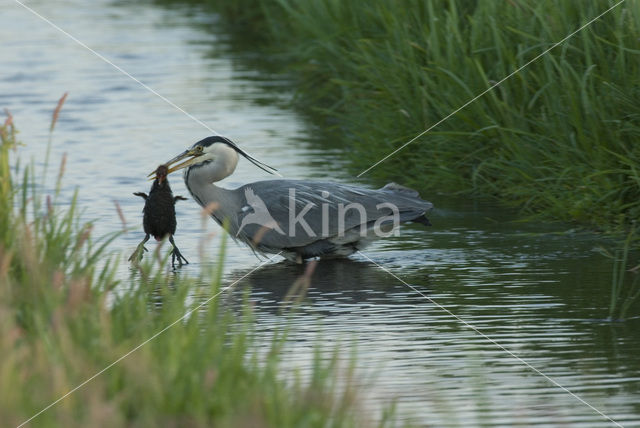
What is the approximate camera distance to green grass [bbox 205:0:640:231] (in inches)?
318

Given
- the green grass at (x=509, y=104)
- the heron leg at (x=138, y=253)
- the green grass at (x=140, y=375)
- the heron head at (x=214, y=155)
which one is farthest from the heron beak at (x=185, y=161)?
the green grass at (x=140, y=375)

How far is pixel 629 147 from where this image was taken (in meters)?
8.09

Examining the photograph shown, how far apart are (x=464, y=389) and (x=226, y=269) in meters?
2.87

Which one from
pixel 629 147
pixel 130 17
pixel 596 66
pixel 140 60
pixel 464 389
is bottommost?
pixel 464 389

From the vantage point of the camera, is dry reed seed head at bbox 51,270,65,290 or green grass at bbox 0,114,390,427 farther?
dry reed seed head at bbox 51,270,65,290

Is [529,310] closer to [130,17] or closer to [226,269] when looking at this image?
[226,269]

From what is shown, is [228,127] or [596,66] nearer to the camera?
[596,66]

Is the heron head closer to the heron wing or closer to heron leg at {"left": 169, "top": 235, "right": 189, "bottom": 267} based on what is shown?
the heron wing

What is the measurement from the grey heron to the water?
0.58 feet

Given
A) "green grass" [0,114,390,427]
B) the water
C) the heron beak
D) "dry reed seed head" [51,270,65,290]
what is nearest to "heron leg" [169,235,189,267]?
the water

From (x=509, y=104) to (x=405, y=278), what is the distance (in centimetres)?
216

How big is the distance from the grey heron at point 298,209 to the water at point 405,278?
18cm

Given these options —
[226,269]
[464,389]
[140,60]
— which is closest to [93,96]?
[140,60]

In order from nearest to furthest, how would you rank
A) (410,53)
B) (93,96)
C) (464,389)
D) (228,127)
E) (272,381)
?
(272,381) < (464,389) < (410,53) < (228,127) < (93,96)
